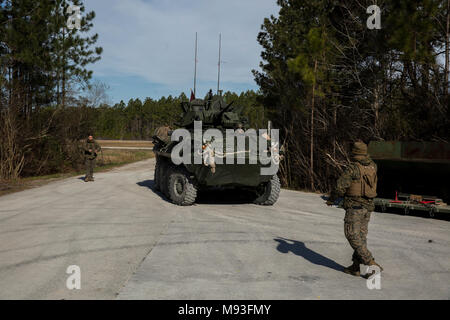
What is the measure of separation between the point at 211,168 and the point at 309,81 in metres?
6.38

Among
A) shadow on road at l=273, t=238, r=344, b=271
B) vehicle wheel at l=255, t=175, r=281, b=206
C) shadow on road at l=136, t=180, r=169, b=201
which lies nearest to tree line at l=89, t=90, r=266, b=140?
shadow on road at l=136, t=180, r=169, b=201

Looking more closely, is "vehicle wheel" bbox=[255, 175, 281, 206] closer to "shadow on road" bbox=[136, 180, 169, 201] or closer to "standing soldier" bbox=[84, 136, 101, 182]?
"shadow on road" bbox=[136, 180, 169, 201]

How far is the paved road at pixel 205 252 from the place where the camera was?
431cm

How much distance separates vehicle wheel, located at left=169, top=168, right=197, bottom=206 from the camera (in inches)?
383

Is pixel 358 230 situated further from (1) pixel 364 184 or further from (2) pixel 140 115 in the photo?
(2) pixel 140 115

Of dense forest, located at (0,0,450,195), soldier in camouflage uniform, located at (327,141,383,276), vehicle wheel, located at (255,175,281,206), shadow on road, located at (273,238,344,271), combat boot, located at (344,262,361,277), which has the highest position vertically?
dense forest, located at (0,0,450,195)

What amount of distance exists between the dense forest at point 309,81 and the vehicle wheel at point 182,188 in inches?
144

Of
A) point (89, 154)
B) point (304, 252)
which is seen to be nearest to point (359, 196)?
point (304, 252)

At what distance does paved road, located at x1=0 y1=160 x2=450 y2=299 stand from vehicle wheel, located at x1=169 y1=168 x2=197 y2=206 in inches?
9.9

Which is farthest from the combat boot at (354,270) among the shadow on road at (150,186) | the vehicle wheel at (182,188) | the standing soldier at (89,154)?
the standing soldier at (89,154)

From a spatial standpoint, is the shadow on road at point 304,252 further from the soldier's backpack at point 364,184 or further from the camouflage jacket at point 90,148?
the camouflage jacket at point 90,148

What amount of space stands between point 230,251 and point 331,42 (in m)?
10.1

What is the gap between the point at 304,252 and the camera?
5.96 m
